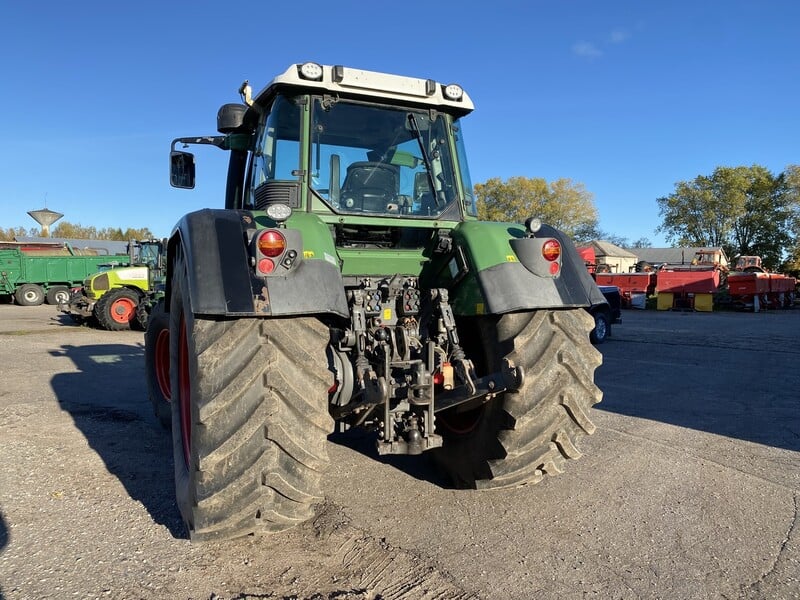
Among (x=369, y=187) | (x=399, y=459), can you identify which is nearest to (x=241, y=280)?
(x=369, y=187)

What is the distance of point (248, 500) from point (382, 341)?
44.9 inches

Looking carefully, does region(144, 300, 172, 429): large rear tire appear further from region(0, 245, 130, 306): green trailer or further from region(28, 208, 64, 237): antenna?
region(28, 208, 64, 237): antenna

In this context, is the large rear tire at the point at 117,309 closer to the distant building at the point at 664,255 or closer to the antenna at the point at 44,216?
the antenna at the point at 44,216

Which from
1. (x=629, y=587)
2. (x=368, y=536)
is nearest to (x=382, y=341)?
(x=368, y=536)

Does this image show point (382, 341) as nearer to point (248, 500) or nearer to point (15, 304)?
point (248, 500)

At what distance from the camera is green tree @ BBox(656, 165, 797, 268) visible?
53.7 meters

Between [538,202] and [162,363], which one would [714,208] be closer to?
[538,202]

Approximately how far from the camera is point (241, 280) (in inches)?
127

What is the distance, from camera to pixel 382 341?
363 cm

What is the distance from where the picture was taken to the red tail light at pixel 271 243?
321 cm

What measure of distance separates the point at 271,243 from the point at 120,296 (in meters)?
14.9

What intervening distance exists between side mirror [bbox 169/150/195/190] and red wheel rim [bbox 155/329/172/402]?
4.62 feet

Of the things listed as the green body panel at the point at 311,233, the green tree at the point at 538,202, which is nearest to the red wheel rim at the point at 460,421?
the green body panel at the point at 311,233

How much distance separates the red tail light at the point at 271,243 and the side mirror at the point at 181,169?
3.03 meters
